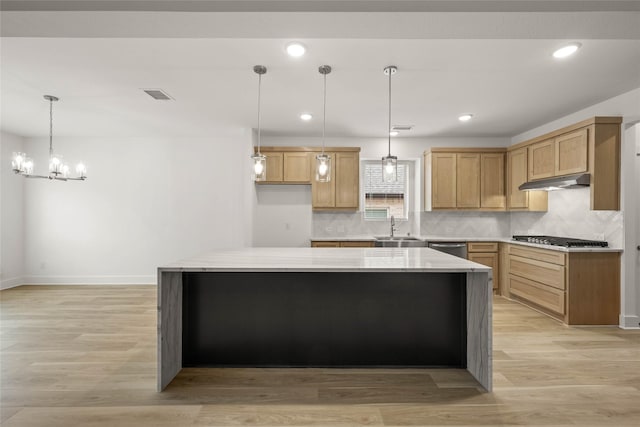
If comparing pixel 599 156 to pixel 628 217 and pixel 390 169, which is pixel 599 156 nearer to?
pixel 628 217

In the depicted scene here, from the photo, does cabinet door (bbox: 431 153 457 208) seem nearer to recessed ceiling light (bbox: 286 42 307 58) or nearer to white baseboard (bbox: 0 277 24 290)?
recessed ceiling light (bbox: 286 42 307 58)

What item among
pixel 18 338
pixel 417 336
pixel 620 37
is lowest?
pixel 18 338

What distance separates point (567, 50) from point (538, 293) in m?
2.89

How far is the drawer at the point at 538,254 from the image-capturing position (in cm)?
401

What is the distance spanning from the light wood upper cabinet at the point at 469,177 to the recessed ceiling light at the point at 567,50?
8.82 ft

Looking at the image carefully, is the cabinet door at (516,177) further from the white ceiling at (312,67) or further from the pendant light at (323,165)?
the pendant light at (323,165)

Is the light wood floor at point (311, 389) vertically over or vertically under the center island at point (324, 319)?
under

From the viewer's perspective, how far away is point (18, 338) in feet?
11.3

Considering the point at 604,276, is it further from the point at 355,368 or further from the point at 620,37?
the point at 355,368

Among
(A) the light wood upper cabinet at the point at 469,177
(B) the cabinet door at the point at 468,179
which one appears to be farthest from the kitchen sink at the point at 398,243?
(B) the cabinet door at the point at 468,179

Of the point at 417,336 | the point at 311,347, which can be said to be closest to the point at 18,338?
the point at 311,347

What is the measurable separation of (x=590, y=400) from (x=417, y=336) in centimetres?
114

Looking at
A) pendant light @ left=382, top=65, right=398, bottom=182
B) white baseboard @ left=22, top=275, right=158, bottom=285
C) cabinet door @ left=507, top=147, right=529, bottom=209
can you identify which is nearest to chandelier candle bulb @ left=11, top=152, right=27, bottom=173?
white baseboard @ left=22, top=275, right=158, bottom=285

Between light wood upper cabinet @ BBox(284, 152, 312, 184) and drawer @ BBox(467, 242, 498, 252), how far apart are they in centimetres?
265
